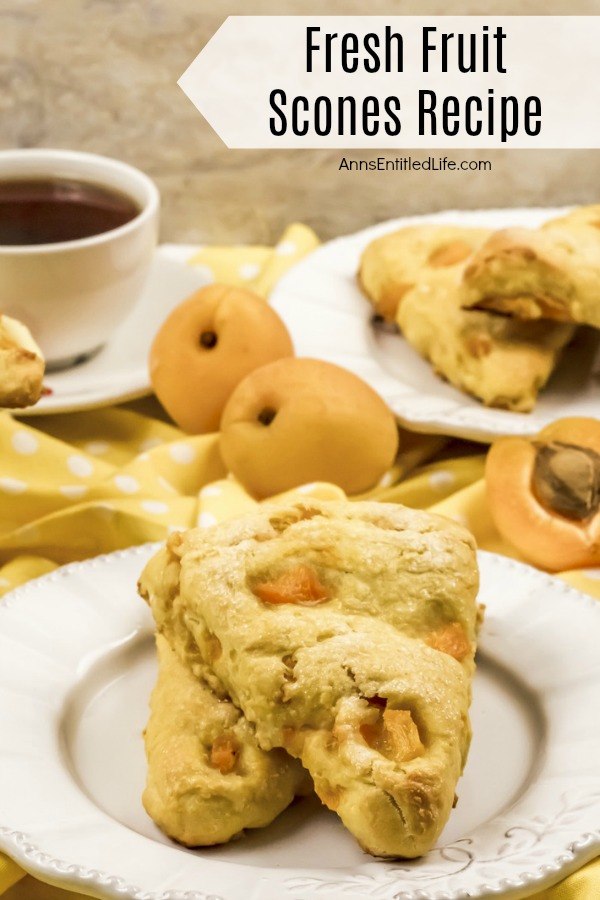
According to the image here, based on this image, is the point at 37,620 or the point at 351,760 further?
the point at 37,620

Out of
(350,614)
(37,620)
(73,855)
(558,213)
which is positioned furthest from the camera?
(558,213)

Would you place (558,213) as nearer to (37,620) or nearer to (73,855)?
→ (37,620)

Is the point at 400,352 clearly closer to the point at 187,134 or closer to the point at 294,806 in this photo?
the point at 187,134

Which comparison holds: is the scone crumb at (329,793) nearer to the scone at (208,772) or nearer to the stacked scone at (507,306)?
the scone at (208,772)

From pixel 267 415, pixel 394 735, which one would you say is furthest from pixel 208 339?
pixel 394 735

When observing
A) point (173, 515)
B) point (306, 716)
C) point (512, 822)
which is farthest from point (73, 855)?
point (173, 515)

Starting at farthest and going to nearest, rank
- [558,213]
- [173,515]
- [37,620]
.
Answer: [558,213]
[173,515]
[37,620]

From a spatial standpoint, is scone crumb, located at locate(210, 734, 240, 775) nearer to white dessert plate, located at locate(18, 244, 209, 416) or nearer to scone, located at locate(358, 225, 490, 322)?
white dessert plate, located at locate(18, 244, 209, 416)
